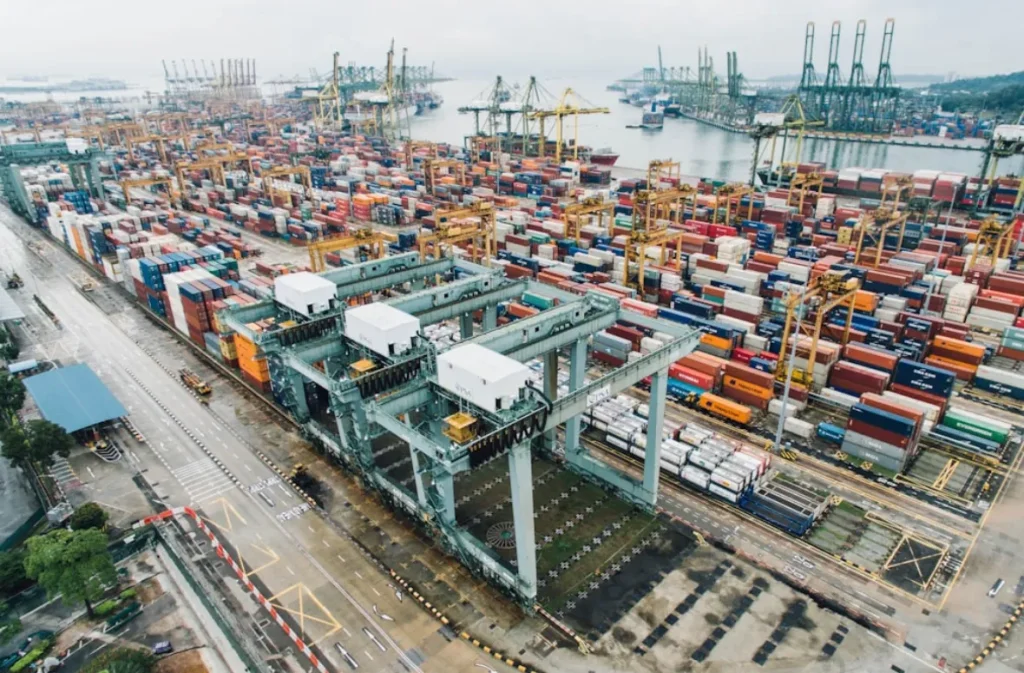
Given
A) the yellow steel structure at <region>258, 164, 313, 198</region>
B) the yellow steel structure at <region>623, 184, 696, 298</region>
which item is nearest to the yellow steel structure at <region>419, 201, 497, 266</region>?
the yellow steel structure at <region>623, 184, 696, 298</region>

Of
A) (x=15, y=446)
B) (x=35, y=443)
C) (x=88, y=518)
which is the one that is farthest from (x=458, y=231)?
(x=88, y=518)

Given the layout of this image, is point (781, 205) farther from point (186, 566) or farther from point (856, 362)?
point (186, 566)

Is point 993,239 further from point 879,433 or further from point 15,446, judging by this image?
point 15,446

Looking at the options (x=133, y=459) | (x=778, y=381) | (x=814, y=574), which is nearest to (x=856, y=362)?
(x=778, y=381)

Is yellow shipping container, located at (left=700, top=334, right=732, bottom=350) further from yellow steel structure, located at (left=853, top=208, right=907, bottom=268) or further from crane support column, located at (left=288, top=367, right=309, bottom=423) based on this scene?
crane support column, located at (left=288, top=367, right=309, bottom=423)

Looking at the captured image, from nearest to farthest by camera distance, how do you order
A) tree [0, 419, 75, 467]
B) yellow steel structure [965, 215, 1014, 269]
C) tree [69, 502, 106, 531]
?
tree [69, 502, 106, 531] → tree [0, 419, 75, 467] → yellow steel structure [965, 215, 1014, 269]

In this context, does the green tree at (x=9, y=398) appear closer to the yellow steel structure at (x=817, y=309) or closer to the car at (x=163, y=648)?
the car at (x=163, y=648)
